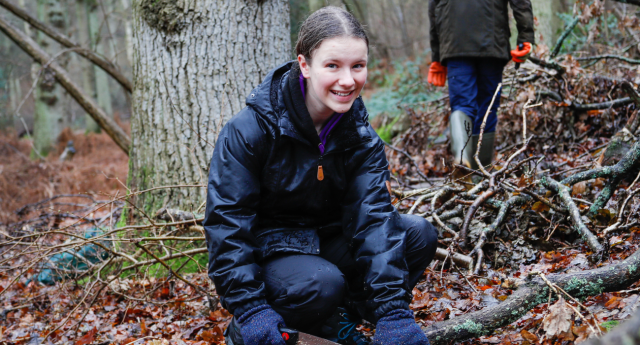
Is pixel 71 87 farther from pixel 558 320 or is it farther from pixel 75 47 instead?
pixel 558 320

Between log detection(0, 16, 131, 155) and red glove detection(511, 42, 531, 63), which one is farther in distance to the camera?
log detection(0, 16, 131, 155)

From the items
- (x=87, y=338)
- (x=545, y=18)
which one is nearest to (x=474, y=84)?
(x=87, y=338)

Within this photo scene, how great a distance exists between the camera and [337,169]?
7.61 ft

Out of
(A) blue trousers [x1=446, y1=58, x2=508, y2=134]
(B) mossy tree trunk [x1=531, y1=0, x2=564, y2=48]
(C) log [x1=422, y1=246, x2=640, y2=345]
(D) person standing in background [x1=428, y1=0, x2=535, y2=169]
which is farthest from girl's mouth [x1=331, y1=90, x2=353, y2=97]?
(B) mossy tree trunk [x1=531, y1=0, x2=564, y2=48]

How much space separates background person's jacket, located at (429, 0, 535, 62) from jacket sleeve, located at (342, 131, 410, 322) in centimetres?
218

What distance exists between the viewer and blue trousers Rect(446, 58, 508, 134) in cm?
420

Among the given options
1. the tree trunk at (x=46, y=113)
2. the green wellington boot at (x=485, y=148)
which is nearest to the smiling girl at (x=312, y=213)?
the green wellington boot at (x=485, y=148)

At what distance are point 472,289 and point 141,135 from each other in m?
2.66

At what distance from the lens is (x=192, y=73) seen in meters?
3.65

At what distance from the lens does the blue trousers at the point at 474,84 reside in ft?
13.8

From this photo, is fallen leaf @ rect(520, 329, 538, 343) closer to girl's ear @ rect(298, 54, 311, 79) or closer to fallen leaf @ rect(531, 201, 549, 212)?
fallen leaf @ rect(531, 201, 549, 212)

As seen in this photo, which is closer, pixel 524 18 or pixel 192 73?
pixel 192 73

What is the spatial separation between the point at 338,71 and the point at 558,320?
130 cm

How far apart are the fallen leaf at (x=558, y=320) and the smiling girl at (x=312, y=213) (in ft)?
1.55
